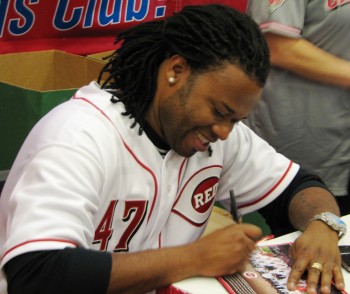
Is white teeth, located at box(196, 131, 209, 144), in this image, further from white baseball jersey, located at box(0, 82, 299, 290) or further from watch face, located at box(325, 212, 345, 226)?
watch face, located at box(325, 212, 345, 226)

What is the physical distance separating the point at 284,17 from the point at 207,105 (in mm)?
522

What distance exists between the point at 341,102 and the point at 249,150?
35 centimetres

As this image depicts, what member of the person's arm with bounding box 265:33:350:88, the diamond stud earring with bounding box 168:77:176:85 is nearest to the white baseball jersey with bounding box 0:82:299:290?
the diamond stud earring with bounding box 168:77:176:85

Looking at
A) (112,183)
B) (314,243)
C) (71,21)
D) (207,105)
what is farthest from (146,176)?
(71,21)

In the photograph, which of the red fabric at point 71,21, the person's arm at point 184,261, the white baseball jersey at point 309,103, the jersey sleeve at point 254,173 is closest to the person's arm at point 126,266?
the person's arm at point 184,261

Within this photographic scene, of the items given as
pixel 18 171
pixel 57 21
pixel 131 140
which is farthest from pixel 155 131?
pixel 57 21

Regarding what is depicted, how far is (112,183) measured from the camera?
1.11 metres

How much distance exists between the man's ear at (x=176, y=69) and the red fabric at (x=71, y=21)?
4.48 ft

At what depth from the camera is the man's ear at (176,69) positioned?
113 centimetres

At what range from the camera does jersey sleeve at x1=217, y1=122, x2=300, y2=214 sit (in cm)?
145

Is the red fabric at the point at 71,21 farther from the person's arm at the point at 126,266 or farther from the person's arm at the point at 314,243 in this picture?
the person's arm at the point at 126,266

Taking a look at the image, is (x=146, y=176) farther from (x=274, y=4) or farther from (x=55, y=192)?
(x=274, y=4)

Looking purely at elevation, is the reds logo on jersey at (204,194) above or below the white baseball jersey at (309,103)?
below

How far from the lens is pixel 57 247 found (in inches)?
37.5
